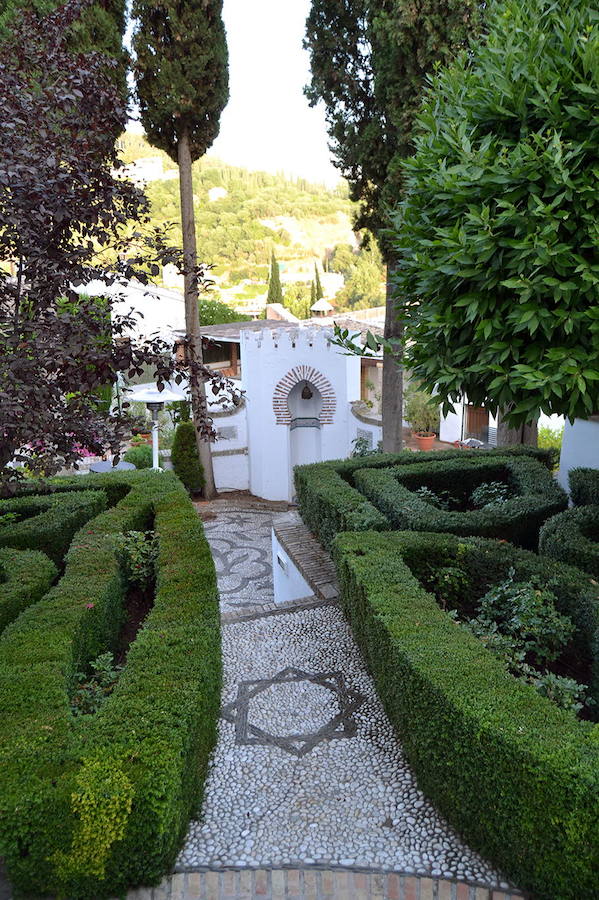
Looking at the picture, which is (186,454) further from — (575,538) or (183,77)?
(575,538)

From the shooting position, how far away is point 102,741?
3570 mm

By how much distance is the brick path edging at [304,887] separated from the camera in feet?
11.1

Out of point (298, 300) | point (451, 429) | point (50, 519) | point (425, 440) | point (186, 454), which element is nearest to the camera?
point (50, 519)

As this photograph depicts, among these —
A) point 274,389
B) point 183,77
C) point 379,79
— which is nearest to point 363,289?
point 274,389

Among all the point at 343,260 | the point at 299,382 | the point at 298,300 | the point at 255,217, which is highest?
the point at 255,217

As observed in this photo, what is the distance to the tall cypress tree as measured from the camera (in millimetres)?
13102

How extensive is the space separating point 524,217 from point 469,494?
537cm

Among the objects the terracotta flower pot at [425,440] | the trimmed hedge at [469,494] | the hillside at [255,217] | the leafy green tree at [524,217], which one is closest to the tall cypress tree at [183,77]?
the trimmed hedge at [469,494]

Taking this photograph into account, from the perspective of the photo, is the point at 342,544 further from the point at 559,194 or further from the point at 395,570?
the point at 559,194

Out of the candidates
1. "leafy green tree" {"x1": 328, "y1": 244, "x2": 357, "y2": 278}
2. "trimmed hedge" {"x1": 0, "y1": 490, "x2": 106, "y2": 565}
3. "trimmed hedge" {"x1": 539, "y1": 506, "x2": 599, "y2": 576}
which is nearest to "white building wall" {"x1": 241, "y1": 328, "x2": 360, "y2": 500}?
"trimmed hedge" {"x1": 0, "y1": 490, "x2": 106, "y2": 565}

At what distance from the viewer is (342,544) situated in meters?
6.21

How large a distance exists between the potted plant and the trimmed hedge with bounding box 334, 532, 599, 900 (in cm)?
1573

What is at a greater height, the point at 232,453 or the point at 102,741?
the point at 102,741

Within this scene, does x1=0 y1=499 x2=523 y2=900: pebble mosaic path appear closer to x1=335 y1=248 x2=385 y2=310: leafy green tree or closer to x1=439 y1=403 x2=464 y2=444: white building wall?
x1=439 y1=403 x2=464 y2=444: white building wall
